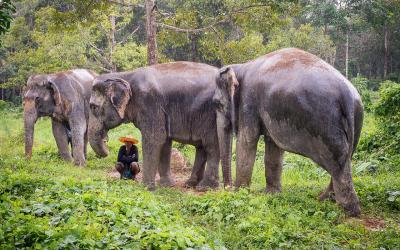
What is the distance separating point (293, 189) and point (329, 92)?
7.66 feet

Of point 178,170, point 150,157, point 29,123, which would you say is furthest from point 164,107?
point 29,123

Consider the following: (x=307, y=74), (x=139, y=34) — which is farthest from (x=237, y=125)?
(x=139, y=34)

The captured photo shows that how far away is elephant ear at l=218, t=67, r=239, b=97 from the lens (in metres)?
8.15

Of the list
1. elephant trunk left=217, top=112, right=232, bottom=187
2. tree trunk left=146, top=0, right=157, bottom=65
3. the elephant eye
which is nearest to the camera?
elephant trunk left=217, top=112, right=232, bottom=187

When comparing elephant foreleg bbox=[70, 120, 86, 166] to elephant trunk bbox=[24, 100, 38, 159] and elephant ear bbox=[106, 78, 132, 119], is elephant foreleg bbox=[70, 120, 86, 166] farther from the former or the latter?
elephant ear bbox=[106, 78, 132, 119]

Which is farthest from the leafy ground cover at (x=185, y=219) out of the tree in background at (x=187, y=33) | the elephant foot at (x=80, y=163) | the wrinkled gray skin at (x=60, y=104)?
the tree in background at (x=187, y=33)

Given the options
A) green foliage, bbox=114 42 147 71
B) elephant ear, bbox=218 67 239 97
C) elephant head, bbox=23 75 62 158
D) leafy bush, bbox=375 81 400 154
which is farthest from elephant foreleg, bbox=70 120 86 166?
green foliage, bbox=114 42 147 71

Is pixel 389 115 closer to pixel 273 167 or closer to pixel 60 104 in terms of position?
pixel 273 167

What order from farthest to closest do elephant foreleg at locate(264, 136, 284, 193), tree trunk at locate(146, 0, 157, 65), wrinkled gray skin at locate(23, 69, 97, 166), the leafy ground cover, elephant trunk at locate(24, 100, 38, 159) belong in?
tree trunk at locate(146, 0, 157, 65) → wrinkled gray skin at locate(23, 69, 97, 166) → elephant trunk at locate(24, 100, 38, 159) → elephant foreleg at locate(264, 136, 284, 193) → the leafy ground cover

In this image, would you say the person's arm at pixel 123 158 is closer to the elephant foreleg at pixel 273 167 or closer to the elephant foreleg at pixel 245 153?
the elephant foreleg at pixel 245 153

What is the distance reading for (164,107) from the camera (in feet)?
31.0

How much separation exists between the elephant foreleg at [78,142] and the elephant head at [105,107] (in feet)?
6.96

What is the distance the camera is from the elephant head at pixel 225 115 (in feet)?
27.4

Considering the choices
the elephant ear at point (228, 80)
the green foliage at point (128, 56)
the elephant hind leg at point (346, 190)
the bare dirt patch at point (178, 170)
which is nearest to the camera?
the elephant hind leg at point (346, 190)
